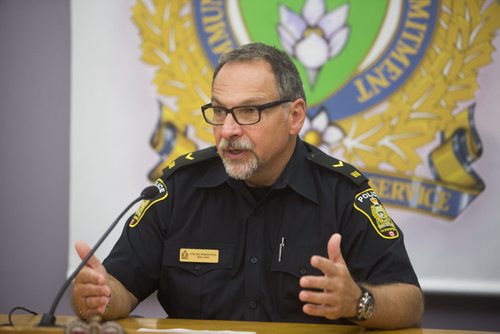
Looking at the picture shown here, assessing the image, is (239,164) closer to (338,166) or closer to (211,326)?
(338,166)

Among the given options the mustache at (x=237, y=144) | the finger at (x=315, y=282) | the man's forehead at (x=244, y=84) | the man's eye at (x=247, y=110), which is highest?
the man's forehead at (x=244, y=84)

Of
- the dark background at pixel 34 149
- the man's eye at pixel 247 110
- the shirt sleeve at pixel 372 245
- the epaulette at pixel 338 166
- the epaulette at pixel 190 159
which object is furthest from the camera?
the dark background at pixel 34 149

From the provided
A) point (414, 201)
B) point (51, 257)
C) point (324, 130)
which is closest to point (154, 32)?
point (324, 130)

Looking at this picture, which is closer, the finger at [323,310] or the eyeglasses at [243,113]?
the finger at [323,310]

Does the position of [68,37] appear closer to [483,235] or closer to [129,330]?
[129,330]

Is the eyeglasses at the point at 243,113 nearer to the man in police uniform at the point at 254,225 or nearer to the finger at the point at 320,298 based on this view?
the man in police uniform at the point at 254,225

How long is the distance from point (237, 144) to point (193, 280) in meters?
0.49

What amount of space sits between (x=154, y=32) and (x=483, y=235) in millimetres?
1901

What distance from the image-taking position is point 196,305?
2.26 m

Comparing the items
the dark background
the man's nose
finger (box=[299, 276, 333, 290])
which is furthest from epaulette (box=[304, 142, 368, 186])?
the dark background

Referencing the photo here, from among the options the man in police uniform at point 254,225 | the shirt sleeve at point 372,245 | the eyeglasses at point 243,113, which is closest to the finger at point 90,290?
the man in police uniform at point 254,225

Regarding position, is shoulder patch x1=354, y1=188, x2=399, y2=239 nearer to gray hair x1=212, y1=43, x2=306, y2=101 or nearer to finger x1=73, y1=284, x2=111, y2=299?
gray hair x1=212, y1=43, x2=306, y2=101

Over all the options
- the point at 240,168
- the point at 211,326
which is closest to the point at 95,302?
the point at 211,326

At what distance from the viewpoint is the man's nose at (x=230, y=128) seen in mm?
2205
